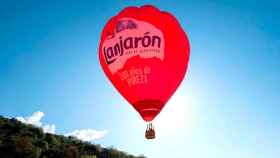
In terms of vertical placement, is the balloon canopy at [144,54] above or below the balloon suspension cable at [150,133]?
above

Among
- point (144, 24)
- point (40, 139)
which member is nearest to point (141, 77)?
point (144, 24)

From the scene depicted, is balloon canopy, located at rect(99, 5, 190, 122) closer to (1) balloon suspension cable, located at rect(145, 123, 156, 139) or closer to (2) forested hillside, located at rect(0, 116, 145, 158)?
(1) balloon suspension cable, located at rect(145, 123, 156, 139)

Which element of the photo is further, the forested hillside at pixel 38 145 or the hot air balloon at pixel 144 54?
the forested hillside at pixel 38 145

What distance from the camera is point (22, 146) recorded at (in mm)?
54500

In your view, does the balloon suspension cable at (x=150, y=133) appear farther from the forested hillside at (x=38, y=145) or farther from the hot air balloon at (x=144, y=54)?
the forested hillside at (x=38, y=145)

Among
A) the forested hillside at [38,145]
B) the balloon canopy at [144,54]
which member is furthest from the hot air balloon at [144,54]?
the forested hillside at [38,145]

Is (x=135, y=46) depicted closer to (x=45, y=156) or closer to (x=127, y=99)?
(x=127, y=99)

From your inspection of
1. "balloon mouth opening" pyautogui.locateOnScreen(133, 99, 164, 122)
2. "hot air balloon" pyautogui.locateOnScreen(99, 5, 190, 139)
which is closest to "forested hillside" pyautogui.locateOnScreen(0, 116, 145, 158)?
"hot air balloon" pyautogui.locateOnScreen(99, 5, 190, 139)

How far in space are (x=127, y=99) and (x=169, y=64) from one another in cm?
238

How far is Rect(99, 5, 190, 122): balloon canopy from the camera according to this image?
60.0ft

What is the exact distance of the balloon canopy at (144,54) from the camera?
720 inches

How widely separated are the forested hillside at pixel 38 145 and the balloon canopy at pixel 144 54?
3725 cm

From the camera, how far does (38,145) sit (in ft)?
199

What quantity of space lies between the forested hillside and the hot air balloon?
3722 cm
